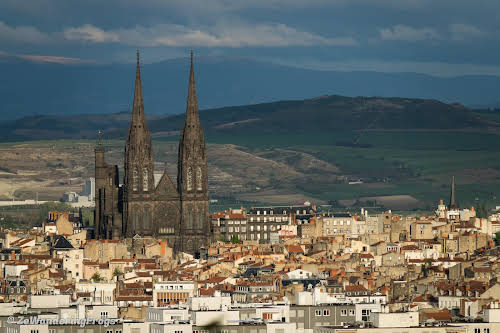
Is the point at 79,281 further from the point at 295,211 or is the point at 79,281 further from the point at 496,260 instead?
the point at 295,211

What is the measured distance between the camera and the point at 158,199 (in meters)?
166

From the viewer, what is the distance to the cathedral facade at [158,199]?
164 m

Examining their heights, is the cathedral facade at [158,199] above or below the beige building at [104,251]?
above

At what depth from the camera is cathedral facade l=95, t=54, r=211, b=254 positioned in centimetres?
16350

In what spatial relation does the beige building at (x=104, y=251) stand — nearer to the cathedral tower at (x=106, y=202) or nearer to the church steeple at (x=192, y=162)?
the cathedral tower at (x=106, y=202)

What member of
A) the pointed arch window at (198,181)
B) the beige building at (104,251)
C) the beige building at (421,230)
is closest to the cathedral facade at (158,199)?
the pointed arch window at (198,181)

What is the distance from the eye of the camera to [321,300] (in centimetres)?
8100

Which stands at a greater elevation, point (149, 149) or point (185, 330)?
point (149, 149)

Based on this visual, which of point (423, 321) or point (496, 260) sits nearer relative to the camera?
point (423, 321)

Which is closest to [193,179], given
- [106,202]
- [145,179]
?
[145,179]

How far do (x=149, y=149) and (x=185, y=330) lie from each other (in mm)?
102255

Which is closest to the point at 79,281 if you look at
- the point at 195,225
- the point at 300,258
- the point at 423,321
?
the point at 300,258

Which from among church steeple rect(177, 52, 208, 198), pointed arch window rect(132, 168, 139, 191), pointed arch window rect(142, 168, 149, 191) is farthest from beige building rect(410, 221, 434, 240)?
pointed arch window rect(132, 168, 139, 191)

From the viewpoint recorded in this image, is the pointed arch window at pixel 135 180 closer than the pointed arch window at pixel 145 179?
Yes
